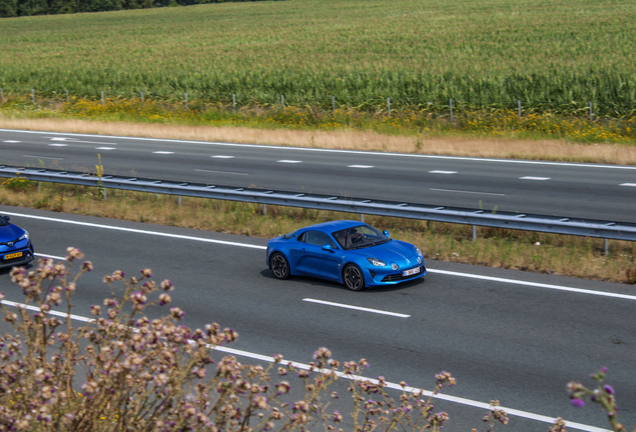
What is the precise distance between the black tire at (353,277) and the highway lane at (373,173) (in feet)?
22.6

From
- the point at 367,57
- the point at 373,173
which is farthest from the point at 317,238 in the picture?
the point at 367,57

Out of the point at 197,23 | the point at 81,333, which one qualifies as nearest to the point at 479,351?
the point at 81,333

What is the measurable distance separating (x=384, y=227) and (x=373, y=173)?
742cm

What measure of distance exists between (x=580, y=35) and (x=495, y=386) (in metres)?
55.2

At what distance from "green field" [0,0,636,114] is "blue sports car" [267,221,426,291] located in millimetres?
22778

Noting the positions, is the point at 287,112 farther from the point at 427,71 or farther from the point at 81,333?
the point at 81,333

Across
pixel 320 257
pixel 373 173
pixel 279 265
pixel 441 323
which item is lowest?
pixel 441 323

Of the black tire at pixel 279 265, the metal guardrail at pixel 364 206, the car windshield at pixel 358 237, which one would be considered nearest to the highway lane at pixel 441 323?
the black tire at pixel 279 265

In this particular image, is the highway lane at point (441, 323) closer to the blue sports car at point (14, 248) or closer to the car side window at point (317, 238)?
the blue sports car at point (14, 248)

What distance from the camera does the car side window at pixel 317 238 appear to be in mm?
Answer: 13461

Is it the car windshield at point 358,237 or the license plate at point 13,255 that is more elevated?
the car windshield at point 358,237

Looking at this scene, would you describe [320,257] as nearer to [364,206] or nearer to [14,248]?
[364,206]

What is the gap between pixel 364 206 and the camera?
16734 mm

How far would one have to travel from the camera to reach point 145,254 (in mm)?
15789
